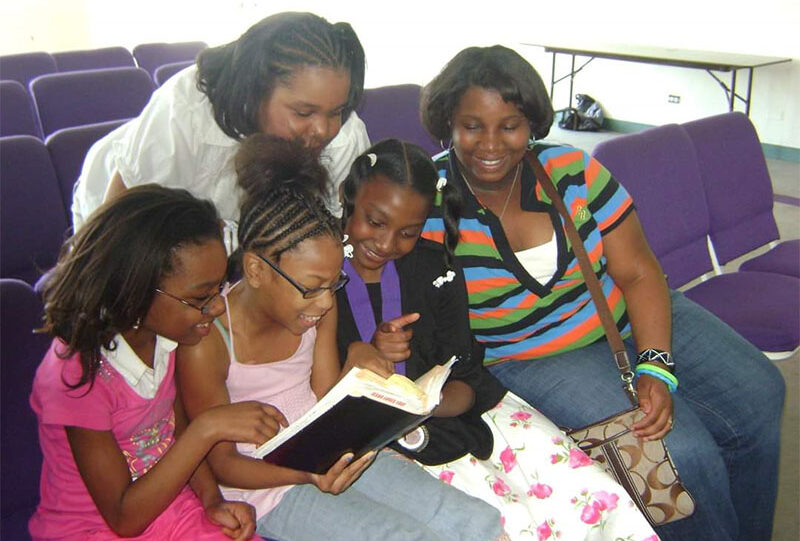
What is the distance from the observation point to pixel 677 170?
2734 millimetres

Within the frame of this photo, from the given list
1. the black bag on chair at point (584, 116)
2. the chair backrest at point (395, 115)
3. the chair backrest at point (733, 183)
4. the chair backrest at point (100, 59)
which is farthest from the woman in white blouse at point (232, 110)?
the black bag on chair at point (584, 116)

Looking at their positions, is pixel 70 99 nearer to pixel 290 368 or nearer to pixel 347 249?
pixel 347 249

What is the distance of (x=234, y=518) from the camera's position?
4.71ft

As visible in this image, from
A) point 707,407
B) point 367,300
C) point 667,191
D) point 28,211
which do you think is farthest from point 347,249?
point 667,191

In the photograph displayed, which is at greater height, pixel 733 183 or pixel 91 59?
pixel 91 59

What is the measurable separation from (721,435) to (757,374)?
0.19 meters

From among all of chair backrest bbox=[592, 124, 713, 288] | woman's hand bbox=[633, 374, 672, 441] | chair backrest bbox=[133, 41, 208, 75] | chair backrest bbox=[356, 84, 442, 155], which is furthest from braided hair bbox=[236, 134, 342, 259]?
chair backrest bbox=[133, 41, 208, 75]

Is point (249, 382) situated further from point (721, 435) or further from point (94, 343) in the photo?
point (721, 435)

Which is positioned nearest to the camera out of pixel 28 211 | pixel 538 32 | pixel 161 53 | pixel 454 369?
pixel 454 369

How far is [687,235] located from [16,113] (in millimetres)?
3236

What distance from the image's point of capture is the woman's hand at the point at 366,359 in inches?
61.9

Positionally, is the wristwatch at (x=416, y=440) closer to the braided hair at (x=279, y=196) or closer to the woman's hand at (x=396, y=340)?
the woman's hand at (x=396, y=340)

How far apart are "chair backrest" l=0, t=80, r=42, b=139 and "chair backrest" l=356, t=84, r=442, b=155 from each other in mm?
1852

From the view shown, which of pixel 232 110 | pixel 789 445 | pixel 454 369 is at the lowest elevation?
pixel 789 445
